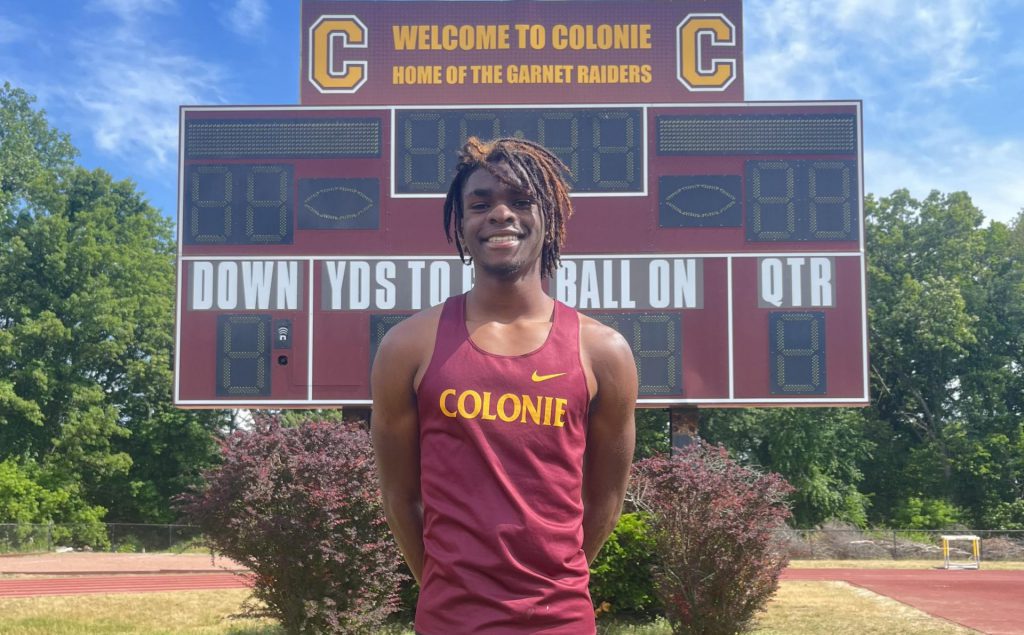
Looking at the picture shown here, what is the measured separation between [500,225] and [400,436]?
553 millimetres

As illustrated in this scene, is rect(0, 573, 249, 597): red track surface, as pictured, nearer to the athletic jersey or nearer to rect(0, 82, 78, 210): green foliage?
the athletic jersey

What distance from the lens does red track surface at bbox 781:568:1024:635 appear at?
1151 centimetres

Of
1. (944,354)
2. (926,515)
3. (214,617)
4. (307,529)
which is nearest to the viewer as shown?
(307,529)

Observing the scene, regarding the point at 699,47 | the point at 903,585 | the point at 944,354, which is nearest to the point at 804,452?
the point at 944,354

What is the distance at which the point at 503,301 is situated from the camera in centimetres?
243

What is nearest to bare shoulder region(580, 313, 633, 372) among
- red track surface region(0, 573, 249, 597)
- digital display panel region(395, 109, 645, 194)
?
digital display panel region(395, 109, 645, 194)

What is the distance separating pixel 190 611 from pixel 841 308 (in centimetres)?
796

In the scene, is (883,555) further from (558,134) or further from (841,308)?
(558,134)

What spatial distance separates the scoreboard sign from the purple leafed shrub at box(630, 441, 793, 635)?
1.72 meters

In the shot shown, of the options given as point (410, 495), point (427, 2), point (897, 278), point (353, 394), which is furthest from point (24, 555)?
point (897, 278)

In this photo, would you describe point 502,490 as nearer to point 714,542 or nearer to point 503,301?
point 503,301

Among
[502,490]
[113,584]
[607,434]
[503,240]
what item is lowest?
[113,584]

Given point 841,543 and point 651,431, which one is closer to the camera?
point 841,543

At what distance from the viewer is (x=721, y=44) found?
40.0 ft
